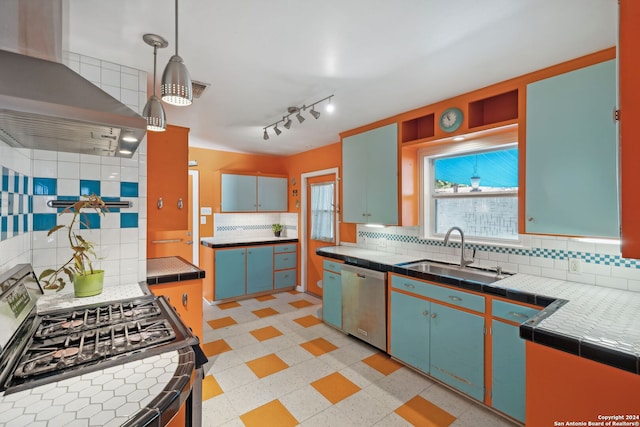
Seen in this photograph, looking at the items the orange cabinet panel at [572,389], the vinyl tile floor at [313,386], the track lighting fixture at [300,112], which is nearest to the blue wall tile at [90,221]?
the vinyl tile floor at [313,386]

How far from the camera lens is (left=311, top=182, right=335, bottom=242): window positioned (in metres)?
4.48

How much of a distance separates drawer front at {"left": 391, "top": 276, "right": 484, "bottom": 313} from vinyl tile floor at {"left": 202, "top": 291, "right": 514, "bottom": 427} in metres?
0.72

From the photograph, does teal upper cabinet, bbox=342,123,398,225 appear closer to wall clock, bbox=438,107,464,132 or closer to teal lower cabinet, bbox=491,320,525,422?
wall clock, bbox=438,107,464,132

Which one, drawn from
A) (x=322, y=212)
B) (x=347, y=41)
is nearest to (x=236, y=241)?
(x=322, y=212)

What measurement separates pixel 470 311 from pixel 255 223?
399cm

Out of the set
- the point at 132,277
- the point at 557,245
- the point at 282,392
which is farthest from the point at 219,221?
the point at 557,245

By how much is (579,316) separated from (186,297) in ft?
8.24

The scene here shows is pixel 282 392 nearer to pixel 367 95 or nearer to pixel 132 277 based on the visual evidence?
pixel 132 277

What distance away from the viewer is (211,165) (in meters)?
4.80

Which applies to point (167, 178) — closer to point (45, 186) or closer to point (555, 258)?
point (45, 186)

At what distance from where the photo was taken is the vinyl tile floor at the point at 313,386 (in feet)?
6.50

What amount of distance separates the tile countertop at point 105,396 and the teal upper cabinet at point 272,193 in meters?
4.04

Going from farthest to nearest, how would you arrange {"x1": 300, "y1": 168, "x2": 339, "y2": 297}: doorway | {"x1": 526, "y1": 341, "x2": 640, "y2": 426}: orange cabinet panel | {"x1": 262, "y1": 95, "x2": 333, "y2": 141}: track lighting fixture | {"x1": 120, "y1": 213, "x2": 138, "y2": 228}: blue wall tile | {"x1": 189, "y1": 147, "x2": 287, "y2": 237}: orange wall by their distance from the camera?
{"x1": 189, "y1": 147, "x2": 287, "y2": 237}: orange wall → {"x1": 300, "y1": 168, "x2": 339, "y2": 297}: doorway → {"x1": 262, "y1": 95, "x2": 333, "y2": 141}: track lighting fixture → {"x1": 120, "y1": 213, "x2": 138, "y2": 228}: blue wall tile → {"x1": 526, "y1": 341, "x2": 640, "y2": 426}: orange cabinet panel

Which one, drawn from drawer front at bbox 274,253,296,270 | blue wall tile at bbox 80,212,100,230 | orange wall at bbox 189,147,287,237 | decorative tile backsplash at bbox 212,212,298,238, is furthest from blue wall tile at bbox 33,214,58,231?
drawer front at bbox 274,253,296,270
